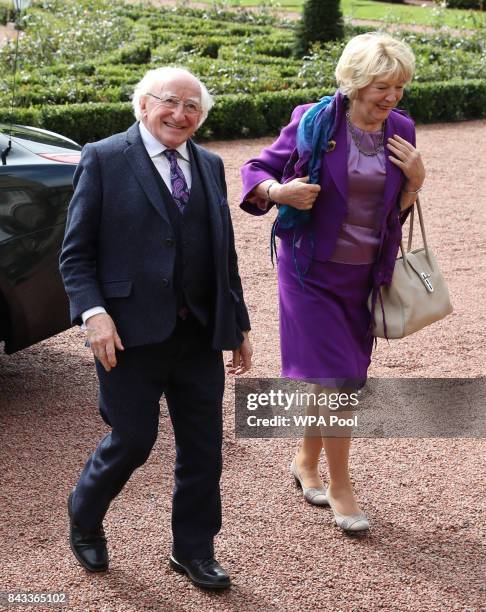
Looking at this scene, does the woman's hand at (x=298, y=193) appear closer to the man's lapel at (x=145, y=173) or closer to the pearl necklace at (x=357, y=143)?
the pearl necklace at (x=357, y=143)

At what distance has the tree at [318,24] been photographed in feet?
49.1

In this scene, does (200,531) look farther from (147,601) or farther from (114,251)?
(114,251)

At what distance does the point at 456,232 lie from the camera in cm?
809

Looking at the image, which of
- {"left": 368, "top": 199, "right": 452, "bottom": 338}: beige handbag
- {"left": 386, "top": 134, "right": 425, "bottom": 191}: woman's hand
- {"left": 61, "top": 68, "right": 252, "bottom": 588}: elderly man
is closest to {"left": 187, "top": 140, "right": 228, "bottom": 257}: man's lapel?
{"left": 61, "top": 68, "right": 252, "bottom": 588}: elderly man

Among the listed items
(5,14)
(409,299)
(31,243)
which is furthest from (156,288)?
(5,14)

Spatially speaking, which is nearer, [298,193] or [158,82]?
[158,82]

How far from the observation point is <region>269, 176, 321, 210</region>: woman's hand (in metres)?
3.59

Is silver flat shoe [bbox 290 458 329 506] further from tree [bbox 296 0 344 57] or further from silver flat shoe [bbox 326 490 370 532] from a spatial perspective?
tree [bbox 296 0 344 57]

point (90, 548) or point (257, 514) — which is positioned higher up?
point (90, 548)

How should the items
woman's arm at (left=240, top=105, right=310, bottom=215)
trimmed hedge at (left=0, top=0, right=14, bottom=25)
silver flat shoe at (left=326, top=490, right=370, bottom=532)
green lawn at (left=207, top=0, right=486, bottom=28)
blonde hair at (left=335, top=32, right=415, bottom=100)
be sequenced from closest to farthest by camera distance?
blonde hair at (left=335, top=32, right=415, bottom=100), woman's arm at (left=240, top=105, right=310, bottom=215), silver flat shoe at (left=326, top=490, right=370, bottom=532), trimmed hedge at (left=0, top=0, right=14, bottom=25), green lawn at (left=207, top=0, right=486, bottom=28)

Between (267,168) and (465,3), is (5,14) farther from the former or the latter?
(267,168)

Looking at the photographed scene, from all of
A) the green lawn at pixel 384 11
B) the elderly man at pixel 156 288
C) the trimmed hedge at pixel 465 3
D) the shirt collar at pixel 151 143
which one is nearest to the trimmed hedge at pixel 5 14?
the green lawn at pixel 384 11

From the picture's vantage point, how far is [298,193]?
141 inches

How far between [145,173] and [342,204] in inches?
30.3
